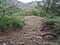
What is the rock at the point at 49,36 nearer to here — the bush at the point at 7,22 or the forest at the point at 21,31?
the forest at the point at 21,31

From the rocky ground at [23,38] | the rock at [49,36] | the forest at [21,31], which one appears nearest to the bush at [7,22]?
the forest at [21,31]

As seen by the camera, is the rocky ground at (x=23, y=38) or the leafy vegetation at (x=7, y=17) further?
the leafy vegetation at (x=7, y=17)

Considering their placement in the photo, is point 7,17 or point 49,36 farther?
point 7,17

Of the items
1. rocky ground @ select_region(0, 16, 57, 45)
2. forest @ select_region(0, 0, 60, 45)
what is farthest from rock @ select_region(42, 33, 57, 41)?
rocky ground @ select_region(0, 16, 57, 45)

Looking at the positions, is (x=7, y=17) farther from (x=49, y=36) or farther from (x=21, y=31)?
(x=49, y=36)

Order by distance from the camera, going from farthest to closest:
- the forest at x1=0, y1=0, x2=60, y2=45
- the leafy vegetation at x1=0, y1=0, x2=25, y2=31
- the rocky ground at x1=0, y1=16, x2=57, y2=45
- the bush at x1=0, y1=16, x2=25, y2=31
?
the leafy vegetation at x1=0, y1=0, x2=25, y2=31 → the bush at x1=0, y1=16, x2=25, y2=31 → the forest at x1=0, y1=0, x2=60, y2=45 → the rocky ground at x1=0, y1=16, x2=57, y2=45

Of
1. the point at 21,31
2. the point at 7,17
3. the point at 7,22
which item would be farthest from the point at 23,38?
the point at 7,17

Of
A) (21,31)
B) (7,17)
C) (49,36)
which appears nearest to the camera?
(49,36)

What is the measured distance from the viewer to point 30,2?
1334cm

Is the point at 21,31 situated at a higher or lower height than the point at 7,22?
lower

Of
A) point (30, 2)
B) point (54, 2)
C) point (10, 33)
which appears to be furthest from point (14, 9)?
point (30, 2)

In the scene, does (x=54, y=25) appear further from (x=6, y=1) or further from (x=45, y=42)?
(x=6, y=1)

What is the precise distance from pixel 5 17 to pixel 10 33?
23.5 inches

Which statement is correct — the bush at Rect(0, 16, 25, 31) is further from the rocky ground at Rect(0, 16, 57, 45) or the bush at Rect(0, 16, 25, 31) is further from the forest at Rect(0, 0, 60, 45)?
the rocky ground at Rect(0, 16, 57, 45)
